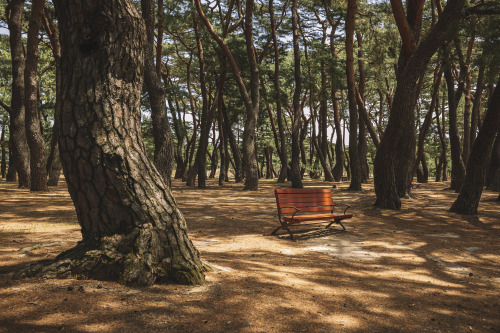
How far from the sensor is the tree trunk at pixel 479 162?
9031 millimetres

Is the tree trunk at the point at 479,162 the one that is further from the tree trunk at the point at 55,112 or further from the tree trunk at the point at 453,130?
the tree trunk at the point at 55,112

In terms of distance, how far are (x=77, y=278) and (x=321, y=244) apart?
4.36m

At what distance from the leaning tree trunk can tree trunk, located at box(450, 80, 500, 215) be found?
8.77 meters

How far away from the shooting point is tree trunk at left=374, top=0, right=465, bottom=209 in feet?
28.8

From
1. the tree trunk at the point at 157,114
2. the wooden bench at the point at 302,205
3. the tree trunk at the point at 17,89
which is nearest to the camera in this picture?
the wooden bench at the point at 302,205

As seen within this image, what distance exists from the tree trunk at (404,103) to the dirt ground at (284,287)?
2346 millimetres

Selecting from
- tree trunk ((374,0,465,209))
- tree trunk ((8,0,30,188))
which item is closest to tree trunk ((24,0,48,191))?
tree trunk ((8,0,30,188))

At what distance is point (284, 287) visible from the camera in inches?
149

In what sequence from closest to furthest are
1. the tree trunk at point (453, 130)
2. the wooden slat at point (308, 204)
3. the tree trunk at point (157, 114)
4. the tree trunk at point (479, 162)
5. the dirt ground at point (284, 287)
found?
the dirt ground at point (284, 287)
the wooden slat at point (308, 204)
the tree trunk at point (157, 114)
the tree trunk at point (479, 162)
the tree trunk at point (453, 130)

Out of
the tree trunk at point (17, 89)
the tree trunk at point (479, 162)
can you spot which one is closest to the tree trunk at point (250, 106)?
the tree trunk at point (17, 89)

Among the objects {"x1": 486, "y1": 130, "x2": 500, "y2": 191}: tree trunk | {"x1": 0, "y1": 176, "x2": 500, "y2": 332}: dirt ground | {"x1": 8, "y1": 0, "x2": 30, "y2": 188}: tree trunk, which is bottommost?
{"x1": 0, "y1": 176, "x2": 500, "y2": 332}: dirt ground

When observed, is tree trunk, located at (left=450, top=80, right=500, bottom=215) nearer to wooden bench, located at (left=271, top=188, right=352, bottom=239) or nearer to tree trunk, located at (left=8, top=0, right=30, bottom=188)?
wooden bench, located at (left=271, top=188, right=352, bottom=239)

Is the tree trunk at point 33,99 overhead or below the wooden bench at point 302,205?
overhead

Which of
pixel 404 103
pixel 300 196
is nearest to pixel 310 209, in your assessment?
pixel 300 196
